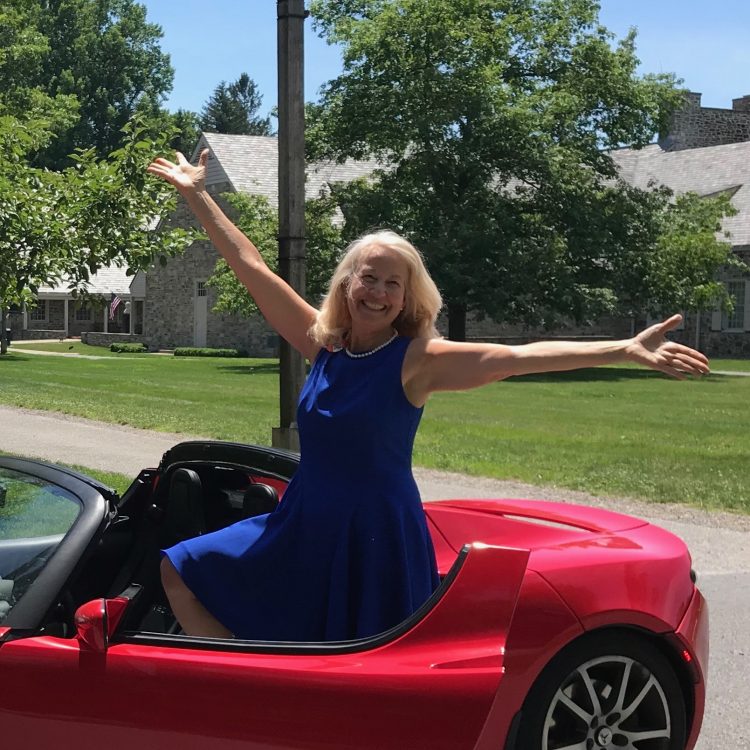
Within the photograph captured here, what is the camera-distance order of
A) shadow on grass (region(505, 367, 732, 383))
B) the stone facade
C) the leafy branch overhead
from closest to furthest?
1. the leafy branch overhead
2. shadow on grass (region(505, 367, 732, 383))
3. the stone facade

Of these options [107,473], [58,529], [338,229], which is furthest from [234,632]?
[338,229]

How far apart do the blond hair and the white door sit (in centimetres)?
3968

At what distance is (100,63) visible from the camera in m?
77.6

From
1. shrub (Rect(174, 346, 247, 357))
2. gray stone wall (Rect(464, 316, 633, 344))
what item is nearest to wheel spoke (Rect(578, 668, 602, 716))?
shrub (Rect(174, 346, 247, 357))

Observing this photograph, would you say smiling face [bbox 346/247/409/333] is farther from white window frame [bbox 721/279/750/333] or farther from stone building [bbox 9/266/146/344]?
stone building [bbox 9/266/146/344]

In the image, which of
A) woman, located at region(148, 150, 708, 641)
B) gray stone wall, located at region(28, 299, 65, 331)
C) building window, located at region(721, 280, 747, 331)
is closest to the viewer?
woman, located at region(148, 150, 708, 641)

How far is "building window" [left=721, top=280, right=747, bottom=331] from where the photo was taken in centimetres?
4041

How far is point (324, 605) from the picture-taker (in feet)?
10.1

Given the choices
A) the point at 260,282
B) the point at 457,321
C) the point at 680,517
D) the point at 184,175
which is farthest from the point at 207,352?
the point at 260,282

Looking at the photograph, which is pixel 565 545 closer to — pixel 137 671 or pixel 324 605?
pixel 324 605

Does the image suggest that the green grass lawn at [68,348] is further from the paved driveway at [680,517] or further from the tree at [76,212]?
the tree at [76,212]

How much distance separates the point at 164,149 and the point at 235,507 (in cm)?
483

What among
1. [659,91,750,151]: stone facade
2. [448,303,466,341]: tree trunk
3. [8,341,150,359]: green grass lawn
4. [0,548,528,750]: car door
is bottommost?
[8,341,150,359]: green grass lawn

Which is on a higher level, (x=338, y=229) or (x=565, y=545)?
(x=338, y=229)
